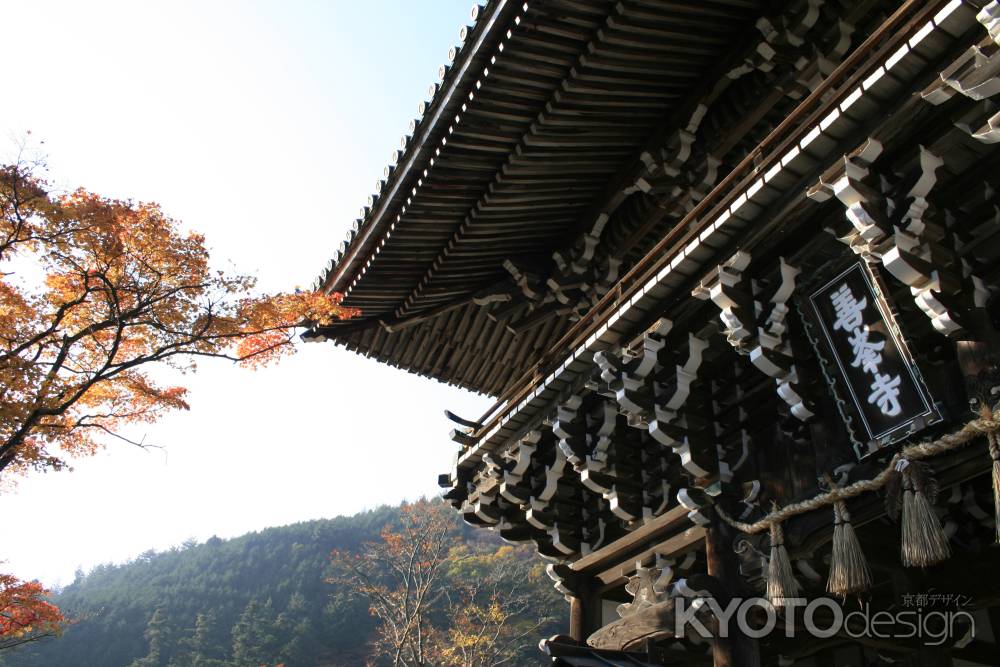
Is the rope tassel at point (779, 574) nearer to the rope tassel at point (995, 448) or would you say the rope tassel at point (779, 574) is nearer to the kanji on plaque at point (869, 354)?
the kanji on plaque at point (869, 354)

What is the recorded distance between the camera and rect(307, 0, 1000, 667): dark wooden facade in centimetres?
386

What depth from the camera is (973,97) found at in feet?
10.9

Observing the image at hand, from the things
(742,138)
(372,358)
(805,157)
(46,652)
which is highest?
(742,138)

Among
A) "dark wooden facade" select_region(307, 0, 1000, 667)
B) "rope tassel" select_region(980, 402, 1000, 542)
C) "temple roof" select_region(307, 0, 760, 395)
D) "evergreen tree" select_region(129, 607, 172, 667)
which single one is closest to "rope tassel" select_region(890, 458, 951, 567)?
"dark wooden facade" select_region(307, 0, 1000, 667)

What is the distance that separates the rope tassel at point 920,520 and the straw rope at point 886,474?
8cm

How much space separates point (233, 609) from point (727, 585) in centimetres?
5774

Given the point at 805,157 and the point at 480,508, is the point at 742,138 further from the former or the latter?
the point at 480,508

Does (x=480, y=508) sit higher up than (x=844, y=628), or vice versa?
(x=480, y=508)

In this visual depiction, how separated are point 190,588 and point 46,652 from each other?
1112cm

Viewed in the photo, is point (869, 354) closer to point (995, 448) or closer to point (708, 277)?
point (995, 448)

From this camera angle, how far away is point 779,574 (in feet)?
15.5

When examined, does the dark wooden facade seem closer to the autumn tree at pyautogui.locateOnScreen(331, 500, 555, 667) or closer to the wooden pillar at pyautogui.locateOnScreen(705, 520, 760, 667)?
the wooden pillar at pyautogui.locateOnScreen(705, 520, 760, 667)

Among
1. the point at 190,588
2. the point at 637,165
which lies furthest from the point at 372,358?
the point at 190,588

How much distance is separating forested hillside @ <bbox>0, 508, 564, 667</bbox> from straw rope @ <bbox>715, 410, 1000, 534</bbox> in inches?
1351
